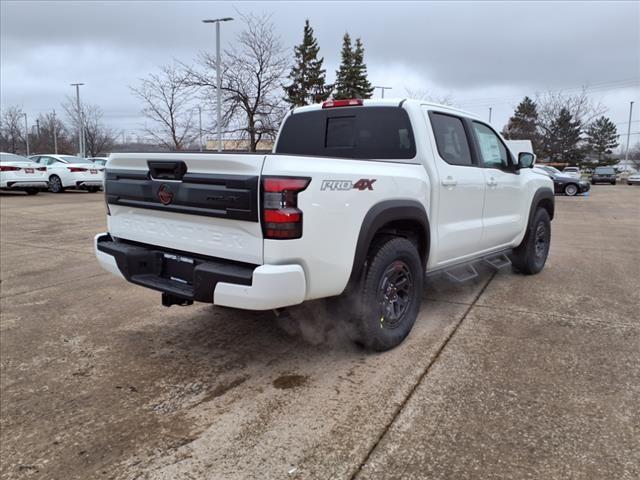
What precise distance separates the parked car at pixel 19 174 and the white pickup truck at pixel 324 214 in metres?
15.6

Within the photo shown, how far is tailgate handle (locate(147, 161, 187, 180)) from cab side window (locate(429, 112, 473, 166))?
213 centimetres

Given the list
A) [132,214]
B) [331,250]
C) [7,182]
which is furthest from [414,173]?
[7,182]

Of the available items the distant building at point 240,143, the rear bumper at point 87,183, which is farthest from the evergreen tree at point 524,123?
the rear bumper at point 87,183

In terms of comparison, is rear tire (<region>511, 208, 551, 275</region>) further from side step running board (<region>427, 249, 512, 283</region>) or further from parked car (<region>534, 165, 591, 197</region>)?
parked car (<region>534, 165, 591, 197</region>)

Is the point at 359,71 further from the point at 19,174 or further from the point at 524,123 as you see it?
the point at 19,174

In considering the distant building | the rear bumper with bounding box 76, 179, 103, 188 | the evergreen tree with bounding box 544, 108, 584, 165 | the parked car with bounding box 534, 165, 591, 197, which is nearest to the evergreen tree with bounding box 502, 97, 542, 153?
the evergreen tree with bounding box 544, 108, 584, 165

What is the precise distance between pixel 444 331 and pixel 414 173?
4.50ft

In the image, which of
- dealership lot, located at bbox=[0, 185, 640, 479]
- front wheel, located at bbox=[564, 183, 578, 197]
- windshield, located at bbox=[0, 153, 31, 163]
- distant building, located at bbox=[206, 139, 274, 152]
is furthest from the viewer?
front wheel, located at bbox=[564, 183, 578, 197]

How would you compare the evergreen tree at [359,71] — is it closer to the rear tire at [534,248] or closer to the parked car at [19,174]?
the parked car at [19,174]

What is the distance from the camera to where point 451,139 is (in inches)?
177

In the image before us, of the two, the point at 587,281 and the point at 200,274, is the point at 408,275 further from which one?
the point at 587,281

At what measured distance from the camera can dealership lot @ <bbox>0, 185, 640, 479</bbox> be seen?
2490mm

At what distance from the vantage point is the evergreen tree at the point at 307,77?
106ft

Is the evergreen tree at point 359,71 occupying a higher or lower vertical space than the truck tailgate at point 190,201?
higher
